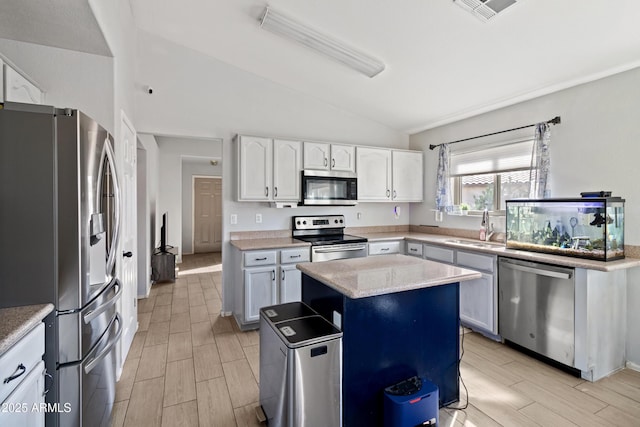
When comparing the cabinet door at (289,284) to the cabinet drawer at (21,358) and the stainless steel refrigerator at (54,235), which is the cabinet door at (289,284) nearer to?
the stainless steel refrigerator at (54,235)

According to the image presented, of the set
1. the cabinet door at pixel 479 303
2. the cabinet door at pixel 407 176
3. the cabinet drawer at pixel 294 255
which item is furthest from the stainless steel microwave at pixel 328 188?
the cabinet door at pixel 479 303

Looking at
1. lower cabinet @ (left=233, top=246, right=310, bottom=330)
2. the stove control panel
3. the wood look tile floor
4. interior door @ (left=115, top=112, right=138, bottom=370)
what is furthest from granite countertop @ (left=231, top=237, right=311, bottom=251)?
interior door @ (left=115, top=112, right=138, bottom=370)

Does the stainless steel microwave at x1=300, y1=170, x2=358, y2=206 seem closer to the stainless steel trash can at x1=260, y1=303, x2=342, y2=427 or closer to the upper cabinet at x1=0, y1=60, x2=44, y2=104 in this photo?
the stainless steel trash can at x1=260, y1=303, x2=342, y2=427

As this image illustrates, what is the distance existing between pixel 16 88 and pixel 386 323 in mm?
2556

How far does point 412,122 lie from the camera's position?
14.8ft

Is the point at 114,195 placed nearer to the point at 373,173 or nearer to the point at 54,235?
the point at 54,235

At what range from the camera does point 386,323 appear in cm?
187

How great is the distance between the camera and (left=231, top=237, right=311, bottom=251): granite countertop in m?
3.32

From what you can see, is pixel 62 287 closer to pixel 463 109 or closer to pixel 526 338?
pixel 526 338

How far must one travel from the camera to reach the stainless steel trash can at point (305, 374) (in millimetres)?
1588

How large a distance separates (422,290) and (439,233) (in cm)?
269

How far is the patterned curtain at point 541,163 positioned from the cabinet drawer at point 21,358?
3.86m

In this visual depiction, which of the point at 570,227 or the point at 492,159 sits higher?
the point at 492,159

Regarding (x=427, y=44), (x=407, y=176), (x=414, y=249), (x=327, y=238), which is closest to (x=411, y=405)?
(x=327, y=238)
